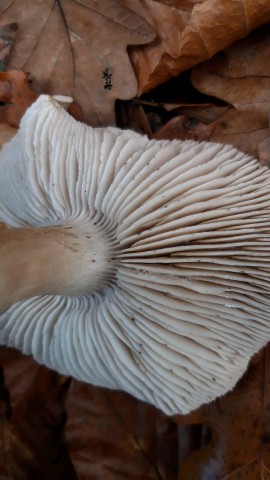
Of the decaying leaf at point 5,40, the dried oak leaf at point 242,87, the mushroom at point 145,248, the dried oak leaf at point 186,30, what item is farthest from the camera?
the decaying leaf at point 5,40

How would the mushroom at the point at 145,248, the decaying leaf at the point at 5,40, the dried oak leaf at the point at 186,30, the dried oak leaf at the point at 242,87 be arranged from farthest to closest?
the decaying leaf at the point at 5,40, the dried oak leaf at the point at 242,87, the dried oak leaf at the point at 186,30, the mushroom at the point at 145,248

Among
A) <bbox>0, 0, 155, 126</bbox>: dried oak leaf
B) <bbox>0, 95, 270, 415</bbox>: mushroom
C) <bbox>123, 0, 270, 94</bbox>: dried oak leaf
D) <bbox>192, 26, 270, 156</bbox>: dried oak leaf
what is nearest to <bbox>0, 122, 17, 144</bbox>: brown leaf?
<bbox>0, 0, 155, 126</bbox>: dried oak leaf

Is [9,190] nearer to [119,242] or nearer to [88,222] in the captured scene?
[88,222]

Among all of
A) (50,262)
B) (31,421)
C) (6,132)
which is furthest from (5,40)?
(31,421)

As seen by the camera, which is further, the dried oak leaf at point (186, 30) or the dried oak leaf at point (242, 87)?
the dried oak leaf at point (242, 87)

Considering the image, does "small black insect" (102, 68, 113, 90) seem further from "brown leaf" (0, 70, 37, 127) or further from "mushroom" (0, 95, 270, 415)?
"mushroom" (0, 95, 270, 415)

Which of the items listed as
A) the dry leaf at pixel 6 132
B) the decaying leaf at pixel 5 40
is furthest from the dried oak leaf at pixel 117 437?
the decaying leaf at pixel 5 40

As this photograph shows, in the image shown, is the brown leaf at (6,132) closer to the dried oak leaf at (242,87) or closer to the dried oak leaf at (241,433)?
the dried oak leaf at (242,87)
